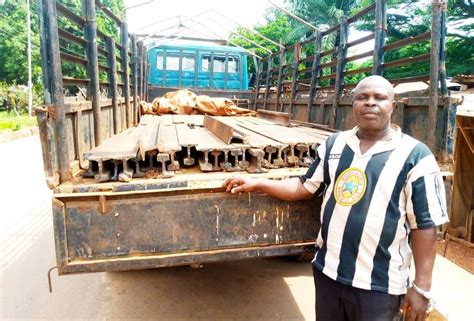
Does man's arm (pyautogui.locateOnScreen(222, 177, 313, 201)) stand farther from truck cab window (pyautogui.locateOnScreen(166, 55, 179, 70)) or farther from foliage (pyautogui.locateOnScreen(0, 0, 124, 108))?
foliage (pyautogui.locateOnScreen(0, 0, 124, 108))

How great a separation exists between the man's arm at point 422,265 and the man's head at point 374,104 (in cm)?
52

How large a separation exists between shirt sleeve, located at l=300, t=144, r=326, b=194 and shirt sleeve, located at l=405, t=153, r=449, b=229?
1.53 feet

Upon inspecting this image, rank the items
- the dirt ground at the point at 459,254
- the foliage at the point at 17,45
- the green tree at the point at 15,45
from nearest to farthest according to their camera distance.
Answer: the dirt ground at the point at 459,254, the foliage at the point at 17,45, the green tree at the point at 15,45

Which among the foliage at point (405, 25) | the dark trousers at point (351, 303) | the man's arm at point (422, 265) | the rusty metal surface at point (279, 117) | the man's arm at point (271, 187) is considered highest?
the foliage at point (405, 25)

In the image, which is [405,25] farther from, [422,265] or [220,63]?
[422,265]

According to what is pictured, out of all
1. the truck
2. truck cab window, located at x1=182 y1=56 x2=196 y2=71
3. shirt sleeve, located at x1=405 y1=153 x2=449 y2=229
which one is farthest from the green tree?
shirt sleeve, located at x1=405 y1=153 x2=449 y2=229

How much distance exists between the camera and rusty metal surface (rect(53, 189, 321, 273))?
1.97 m

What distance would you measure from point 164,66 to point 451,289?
24.0ft

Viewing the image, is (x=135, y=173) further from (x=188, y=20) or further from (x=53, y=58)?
(x=188, y=20)

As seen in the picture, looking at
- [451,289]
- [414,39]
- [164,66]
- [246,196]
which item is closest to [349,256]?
[246,196]

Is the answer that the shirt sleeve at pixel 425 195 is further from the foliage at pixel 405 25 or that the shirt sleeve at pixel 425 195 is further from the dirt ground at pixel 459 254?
the foliage at pixel 405 25

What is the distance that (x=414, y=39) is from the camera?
2916 millimetres

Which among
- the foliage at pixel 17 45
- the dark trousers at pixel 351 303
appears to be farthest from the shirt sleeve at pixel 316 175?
the foliage at pixel 17 45

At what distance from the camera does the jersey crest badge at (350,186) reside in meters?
1.71
